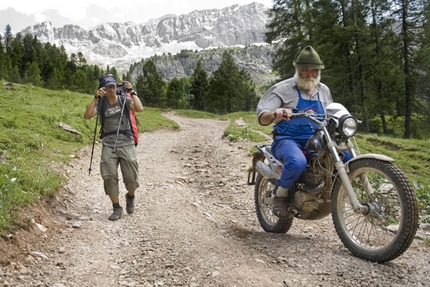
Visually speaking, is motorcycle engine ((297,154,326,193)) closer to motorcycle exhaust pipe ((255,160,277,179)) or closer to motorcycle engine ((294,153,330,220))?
motorcycle engine ((294,153,330,220))

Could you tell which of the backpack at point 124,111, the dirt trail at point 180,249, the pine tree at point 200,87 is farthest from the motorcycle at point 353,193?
the pine tree at point 200,87

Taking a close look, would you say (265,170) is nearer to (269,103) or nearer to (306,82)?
(269,103)

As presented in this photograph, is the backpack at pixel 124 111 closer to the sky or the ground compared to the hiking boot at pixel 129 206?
closer to the sky

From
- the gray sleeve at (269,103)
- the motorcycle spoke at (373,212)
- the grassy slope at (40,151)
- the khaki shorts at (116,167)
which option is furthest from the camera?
the khaki shorts at (116,167)

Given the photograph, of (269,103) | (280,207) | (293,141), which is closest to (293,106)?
(269,103)

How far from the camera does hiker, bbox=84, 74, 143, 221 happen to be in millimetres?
6816

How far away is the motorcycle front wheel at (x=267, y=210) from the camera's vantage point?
559 centimetres

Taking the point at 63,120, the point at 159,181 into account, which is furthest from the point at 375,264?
the point at 63,120

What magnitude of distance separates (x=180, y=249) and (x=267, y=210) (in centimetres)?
188

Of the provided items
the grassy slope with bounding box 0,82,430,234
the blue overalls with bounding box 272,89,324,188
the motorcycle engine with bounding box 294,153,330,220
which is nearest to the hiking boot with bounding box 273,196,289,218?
the motorcycle engine with bounding box 294,153,330,220

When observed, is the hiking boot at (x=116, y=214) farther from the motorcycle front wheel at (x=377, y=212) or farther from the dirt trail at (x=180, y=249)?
the motorcycle front wheel at (x=377, y=212)

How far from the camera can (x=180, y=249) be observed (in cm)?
486

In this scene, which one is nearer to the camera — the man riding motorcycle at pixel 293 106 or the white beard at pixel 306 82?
the man riding motorcycle at pixel 293 106

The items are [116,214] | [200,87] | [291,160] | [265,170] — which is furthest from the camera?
[200,87]
